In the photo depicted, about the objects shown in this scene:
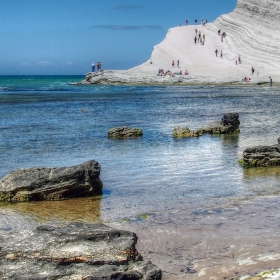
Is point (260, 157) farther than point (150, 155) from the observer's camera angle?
No

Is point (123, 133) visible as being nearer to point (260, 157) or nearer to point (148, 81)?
point (260, 157)

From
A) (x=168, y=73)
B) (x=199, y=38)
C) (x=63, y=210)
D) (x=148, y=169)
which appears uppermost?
(x=199, y=38)

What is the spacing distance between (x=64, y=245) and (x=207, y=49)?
198 ft

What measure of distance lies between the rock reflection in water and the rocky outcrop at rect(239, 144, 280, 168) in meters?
3.73

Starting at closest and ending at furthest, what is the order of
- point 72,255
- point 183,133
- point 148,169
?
point 72,255
point 148,169
point 183,133

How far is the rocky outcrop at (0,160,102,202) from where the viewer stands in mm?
8156

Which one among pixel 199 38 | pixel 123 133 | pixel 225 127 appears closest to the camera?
pixel 123 133

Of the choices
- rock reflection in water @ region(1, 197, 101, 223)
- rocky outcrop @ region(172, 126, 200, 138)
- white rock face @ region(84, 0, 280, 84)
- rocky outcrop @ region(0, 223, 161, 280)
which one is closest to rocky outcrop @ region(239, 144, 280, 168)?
rock reflection in water @ region(1, 197, 101, 223)

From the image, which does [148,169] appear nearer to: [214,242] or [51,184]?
[51,184]

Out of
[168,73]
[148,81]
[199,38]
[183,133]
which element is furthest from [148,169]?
[199,38]

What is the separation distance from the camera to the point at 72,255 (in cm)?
464

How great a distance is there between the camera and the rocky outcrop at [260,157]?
10711 millimetres

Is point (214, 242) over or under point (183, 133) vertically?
under

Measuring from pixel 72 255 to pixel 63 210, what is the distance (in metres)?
2.99
